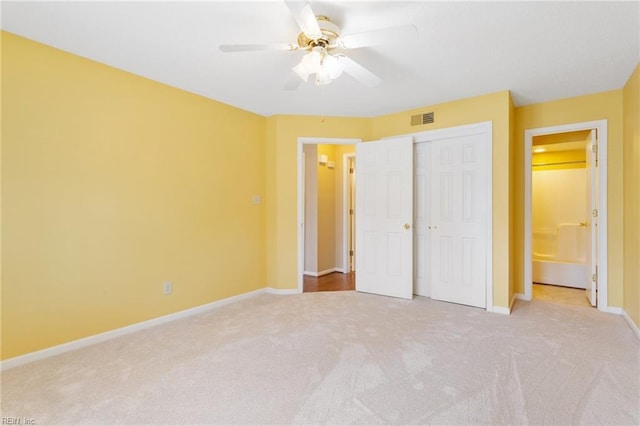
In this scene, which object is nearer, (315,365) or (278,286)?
(315,365)

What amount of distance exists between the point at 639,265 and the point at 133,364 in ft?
13.8

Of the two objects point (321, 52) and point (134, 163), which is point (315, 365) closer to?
point (321, 52)

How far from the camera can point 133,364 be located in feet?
7.40

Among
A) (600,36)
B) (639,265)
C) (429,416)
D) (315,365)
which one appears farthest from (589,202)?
(315,365)

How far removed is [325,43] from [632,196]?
3205mm

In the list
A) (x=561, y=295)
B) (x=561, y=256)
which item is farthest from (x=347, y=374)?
(x=561, y=256)

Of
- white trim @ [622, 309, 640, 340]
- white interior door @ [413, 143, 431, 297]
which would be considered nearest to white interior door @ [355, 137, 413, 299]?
white interior door @ [413, 143, 431, 297]

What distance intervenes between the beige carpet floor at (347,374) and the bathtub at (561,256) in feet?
4.73

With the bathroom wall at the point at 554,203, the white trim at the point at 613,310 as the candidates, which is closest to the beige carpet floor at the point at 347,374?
the white trim at the point at 613,310

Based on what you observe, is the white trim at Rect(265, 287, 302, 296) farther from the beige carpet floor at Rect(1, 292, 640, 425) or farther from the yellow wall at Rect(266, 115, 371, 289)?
the beige carpet floor at Rect(1, 292, 640, 425)

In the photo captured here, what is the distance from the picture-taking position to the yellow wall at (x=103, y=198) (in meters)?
2.29

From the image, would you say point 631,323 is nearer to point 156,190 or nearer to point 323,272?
point 323,272

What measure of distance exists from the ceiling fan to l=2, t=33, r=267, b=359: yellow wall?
1.48 m

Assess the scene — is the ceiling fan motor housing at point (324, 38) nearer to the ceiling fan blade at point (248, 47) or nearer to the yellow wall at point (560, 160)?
the ceiling fan blade at point (248, 47)
